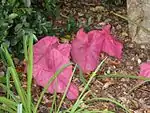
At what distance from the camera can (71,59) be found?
3049mm

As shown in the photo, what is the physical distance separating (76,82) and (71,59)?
0.64ft

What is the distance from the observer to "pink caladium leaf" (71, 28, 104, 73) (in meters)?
2.97

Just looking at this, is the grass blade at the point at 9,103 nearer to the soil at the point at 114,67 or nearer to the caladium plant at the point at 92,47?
the soil at the point at 114,67

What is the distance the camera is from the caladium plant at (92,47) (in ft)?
9.77

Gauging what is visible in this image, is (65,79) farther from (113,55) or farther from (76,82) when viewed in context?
(113,55)

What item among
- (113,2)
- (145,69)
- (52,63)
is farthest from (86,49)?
(113,2)

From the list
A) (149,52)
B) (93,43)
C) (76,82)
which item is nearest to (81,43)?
(93,43)

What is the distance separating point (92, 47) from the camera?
3033 millimetres

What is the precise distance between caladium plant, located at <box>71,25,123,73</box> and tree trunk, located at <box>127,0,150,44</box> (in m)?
0.19

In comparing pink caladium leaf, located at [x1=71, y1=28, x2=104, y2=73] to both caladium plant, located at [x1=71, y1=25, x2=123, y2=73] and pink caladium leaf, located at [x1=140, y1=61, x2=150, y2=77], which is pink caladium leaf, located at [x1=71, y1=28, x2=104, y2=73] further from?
pink caladium leaf, located at [x1=140, y1=61, x2=150, y2=77]

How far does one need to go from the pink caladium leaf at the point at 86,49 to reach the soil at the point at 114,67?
0.28 ft

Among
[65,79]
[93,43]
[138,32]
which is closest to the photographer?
[65,79]

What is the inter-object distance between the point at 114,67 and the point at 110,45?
0.48 ft

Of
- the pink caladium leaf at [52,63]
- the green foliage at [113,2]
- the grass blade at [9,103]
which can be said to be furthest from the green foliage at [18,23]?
the green foliage at [113,2]
